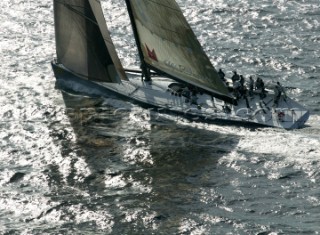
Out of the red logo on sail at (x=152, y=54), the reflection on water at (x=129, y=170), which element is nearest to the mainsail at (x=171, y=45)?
Result: the red logo on sail at (x=152, y=54)

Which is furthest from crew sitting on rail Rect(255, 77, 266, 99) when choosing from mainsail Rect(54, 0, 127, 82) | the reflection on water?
mainsail Rect(54, 0, 127, 82)

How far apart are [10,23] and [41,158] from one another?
29.1 meters

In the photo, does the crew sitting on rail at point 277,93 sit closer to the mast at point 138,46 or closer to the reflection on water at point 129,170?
the reflection on water at point 129,170

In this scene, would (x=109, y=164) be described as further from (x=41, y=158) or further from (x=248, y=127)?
(x=248, y=127)

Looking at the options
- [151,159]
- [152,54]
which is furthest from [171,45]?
[151,159]

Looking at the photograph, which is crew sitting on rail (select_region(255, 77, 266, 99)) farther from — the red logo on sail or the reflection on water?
the red logo on sail

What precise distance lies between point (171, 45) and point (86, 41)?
24.5ft

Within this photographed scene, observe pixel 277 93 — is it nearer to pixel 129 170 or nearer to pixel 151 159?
pixel 151 159

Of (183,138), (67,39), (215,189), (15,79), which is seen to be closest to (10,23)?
(15,79)

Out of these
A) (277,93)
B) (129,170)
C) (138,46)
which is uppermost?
(138,46)

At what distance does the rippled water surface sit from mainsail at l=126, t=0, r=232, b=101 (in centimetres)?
354

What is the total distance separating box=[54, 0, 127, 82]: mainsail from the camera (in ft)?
203

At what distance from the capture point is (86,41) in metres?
62.7

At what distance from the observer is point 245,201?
49.1 metres
